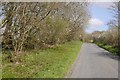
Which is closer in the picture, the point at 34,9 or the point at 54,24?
the point at 34,9

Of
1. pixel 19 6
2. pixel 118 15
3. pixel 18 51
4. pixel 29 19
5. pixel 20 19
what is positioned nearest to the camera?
pixel 19 6

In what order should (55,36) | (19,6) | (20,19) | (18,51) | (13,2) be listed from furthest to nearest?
(55,36), (18,51), (20,19), (19,6), (13,2)

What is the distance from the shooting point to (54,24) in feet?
109

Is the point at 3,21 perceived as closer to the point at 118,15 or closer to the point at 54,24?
the point at 54,24

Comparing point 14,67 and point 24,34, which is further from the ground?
point 24,34

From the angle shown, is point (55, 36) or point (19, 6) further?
point (55, 36)

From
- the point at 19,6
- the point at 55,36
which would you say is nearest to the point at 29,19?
the point at 19,6

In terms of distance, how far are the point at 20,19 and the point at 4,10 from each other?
11.9 feet

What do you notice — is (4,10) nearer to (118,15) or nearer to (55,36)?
(55,36)

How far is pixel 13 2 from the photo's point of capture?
14375 mm

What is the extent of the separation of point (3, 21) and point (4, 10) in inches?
28.0

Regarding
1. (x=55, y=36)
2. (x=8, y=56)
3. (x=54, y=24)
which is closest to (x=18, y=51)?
(x=8, y=56)

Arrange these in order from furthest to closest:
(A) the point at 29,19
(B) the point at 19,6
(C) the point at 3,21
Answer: (A) the point at 29,19 → (B) the point at 19,6 → (C) the point at 3,21


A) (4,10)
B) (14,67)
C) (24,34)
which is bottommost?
(14,67)
